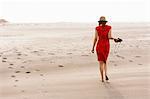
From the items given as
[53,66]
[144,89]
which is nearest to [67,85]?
[144,89]

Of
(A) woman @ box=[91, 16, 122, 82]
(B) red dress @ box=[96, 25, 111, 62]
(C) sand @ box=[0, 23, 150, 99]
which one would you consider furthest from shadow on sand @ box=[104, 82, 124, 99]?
(B) red dress @ box=[96, 25, 111, 62]

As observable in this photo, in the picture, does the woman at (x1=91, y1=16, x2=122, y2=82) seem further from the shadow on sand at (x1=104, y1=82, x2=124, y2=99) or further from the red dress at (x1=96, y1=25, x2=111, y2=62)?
the shadow on sand at (x1=104, y1=82, x2=124, y2=99)

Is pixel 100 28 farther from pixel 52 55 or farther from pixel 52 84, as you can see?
pixel 52 55

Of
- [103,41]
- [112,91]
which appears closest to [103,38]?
[103,41]

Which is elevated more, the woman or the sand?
the woman

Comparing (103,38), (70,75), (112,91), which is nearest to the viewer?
(112,91)

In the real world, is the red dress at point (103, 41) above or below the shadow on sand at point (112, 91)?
above

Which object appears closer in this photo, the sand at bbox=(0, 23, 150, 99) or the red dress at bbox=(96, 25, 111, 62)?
the sand at bbox=(0, 23, 150, 99)

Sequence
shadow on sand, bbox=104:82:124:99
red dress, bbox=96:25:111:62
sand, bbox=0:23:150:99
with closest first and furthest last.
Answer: shadow on sand, bbox=104:82:124:99, sand, bbox=0:23:150:99, red dress, bbox=96:25:111:62

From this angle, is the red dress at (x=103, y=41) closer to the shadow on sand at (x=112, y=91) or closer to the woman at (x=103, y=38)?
the woman at (x=103, y=38)

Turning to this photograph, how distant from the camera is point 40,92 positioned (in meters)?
8.60

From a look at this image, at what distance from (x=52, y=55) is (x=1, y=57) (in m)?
1.76

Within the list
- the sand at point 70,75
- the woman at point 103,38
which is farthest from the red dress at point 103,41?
the sand at point 70,75

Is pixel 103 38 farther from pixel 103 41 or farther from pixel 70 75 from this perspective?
pixel 70 75
